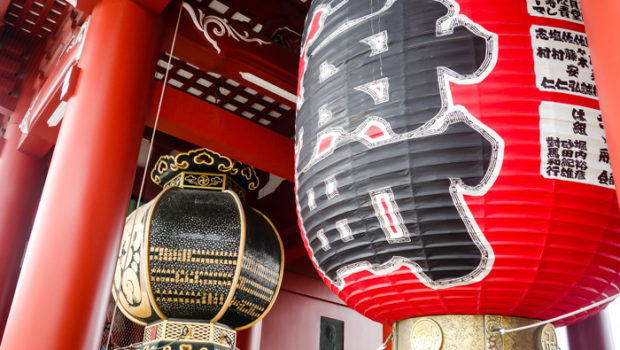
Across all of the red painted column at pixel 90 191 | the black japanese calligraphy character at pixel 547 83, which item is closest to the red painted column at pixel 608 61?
the black japanese calligraphy character at pixel 547 83

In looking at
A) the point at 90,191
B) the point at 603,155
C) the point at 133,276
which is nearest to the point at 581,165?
the point at 603,155

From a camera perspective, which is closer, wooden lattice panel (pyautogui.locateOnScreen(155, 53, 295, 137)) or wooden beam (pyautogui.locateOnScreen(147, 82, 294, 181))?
wooden beam (pyautogui.locateOnScreen(147, 82, 294, 181))

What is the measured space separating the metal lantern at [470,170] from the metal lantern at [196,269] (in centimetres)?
203

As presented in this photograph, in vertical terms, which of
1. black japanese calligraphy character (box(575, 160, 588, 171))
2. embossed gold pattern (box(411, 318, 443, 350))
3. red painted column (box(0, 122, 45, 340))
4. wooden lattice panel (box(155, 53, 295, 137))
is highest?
wooden lattice panel (box(155, 53, 295, 137))

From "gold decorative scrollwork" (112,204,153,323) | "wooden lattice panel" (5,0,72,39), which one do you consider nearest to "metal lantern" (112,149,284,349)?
"gold decorative scrollwork" (112,204,153,323)

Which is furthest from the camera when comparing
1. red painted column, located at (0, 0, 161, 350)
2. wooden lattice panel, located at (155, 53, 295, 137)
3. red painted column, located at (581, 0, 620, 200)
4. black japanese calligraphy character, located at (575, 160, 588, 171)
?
wooden lattice panel, located at (155, 53, 295, 137)

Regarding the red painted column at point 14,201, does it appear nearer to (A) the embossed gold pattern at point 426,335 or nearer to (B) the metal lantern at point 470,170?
(B) the metal lantern at point 470,170

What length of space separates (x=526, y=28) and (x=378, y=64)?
1.20 feet

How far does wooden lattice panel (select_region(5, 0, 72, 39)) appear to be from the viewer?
3.96 m

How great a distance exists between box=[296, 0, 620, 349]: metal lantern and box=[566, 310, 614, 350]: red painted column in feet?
8.16

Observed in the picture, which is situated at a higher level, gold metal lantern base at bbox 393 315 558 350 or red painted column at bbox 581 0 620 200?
red painted column at bbox 581 0 620 200

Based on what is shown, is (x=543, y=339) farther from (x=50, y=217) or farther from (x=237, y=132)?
(x=237, y=132)

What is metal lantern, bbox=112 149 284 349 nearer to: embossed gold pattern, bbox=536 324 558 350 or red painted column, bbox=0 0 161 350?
red painted column, bbox=0 0 161 350

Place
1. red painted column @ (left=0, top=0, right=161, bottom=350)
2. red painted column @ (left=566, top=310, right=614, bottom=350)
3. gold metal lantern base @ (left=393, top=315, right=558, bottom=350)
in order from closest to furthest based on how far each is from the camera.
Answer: gold metal lantern base @ (left=393, top=315, right=558, bottom=350) < red painted column @ (left=0, top=0, right=161, bottom=350) < red painted column @ (left=566, top=310, right=614, bottom=350)
